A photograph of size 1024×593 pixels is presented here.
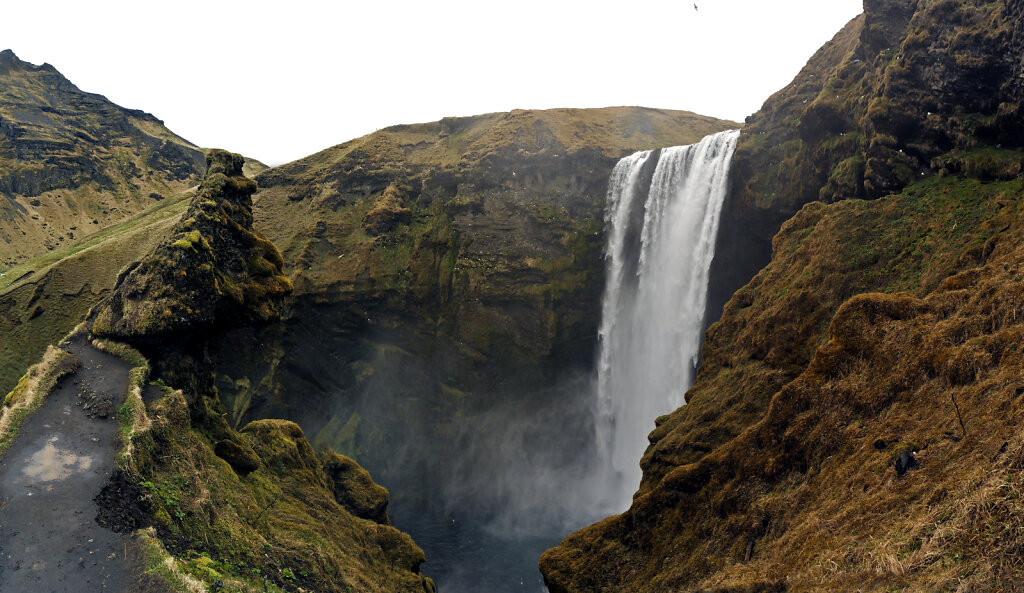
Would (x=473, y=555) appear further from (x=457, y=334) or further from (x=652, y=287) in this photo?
(x=652, y=287)

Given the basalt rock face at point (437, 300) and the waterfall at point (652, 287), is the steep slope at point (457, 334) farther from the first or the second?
the waterfall at point (652, 287)

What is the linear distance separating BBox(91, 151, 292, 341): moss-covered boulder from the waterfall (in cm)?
2533

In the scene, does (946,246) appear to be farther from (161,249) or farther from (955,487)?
(161,249)

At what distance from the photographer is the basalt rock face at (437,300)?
145 feet

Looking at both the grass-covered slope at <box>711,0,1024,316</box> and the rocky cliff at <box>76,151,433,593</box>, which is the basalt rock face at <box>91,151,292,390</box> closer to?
the rocky cliff at <box>76,151,433,593</box>

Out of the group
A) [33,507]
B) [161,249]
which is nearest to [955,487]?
[33,507]

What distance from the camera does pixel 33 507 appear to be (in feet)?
36.6

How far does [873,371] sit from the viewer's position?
13875 millimetres

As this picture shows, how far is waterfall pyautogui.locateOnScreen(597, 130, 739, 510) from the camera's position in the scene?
112ft

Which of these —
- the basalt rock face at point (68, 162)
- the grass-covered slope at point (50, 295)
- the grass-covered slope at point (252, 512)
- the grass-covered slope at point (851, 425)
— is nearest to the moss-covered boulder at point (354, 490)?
the grass-covered slope at point (252, 512)

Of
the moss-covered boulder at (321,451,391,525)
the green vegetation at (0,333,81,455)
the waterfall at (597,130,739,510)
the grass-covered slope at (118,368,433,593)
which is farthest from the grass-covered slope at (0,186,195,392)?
the waterfall at (597,130,739,510)

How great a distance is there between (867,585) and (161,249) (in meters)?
23.0

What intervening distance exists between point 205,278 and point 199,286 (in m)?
0.44

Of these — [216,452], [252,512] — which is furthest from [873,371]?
[216,452]
